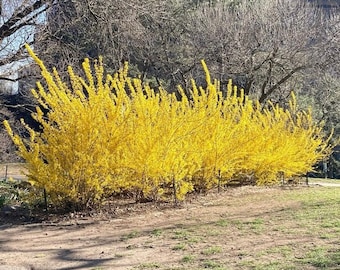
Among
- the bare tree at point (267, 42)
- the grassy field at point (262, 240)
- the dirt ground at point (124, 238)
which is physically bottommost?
the dirt ground at point (124, 238)

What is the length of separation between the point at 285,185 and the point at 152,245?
7749 mm

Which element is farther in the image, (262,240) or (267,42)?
(267,42)

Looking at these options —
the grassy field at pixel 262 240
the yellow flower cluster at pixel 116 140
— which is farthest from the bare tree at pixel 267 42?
the grassy field at pixel 262 240

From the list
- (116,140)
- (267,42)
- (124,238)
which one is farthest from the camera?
(267,42)

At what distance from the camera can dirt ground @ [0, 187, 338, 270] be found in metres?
5.37

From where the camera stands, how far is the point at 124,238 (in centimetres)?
636

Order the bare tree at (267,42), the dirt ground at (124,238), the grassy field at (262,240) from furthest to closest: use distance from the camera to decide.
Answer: the bare tree at (267,42) → the dirt ground at (124,238) → the grassy field at (262,240)

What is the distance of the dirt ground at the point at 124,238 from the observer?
17.6 feet

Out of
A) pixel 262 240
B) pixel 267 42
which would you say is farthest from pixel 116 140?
pixel 267 42

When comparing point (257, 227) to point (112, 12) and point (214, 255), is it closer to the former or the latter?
point (214, 255)

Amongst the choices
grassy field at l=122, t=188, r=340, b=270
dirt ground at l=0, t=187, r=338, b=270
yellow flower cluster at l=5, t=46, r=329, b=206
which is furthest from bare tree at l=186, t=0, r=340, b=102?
grassy field at l=122, t=188, r=340, b=270

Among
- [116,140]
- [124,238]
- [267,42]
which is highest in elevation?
[267,42]

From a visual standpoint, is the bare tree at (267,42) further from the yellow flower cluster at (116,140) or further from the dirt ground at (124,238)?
the dirt ground at (124,238)

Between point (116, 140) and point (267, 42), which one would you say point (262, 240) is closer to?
point (116, 140)
